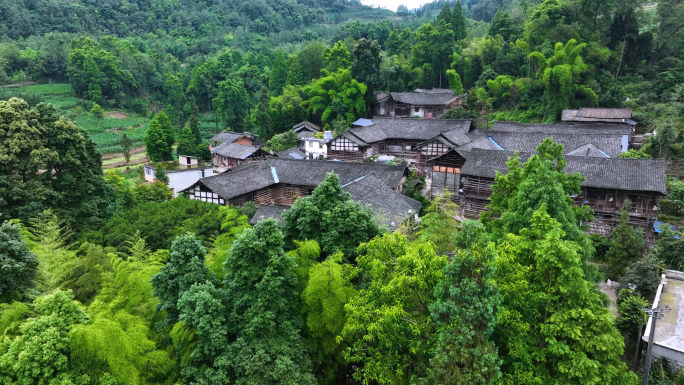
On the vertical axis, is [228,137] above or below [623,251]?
above

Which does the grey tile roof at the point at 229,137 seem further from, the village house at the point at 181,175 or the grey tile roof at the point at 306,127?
the village house at the point at 181,175

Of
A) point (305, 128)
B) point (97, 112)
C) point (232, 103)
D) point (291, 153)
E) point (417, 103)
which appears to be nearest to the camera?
point (291, 153)

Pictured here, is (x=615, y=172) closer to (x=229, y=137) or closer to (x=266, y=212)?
(x=266, y=212)

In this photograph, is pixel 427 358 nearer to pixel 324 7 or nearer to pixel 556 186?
pixel 556 186

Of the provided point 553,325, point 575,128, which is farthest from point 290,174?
point 575,128

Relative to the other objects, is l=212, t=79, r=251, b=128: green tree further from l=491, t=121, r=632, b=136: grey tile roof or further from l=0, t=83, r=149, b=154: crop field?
l=491, t=121, r=632, b=136: grey tile roof

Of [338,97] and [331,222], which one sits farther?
[338,97]

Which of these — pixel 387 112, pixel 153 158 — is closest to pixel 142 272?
pixel 153 158

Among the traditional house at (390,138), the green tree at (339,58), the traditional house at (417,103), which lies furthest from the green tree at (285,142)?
the traditional house at (417,103)
